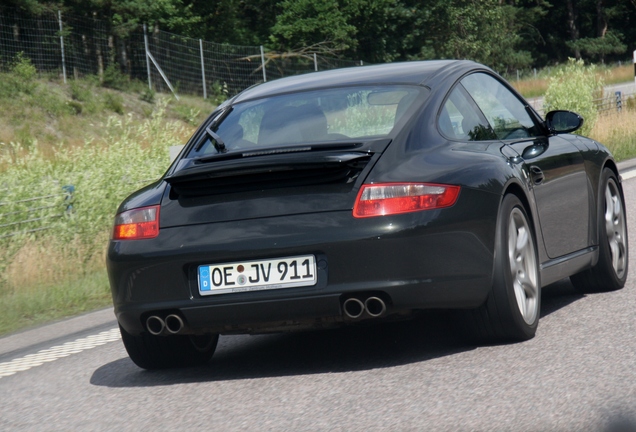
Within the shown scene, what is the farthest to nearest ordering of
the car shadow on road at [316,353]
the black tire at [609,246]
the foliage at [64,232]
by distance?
the foliage at [64,232] < the black tire at [609,246] < the car shadow on road at [316,353]

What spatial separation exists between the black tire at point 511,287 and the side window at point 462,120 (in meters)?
0.41

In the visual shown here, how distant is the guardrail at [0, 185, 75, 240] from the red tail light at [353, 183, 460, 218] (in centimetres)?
662

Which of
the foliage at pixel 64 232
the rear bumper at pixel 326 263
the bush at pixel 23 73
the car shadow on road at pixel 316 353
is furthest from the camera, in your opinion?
the bush at pixel 23 73

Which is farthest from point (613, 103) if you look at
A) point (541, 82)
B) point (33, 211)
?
point (541, 82)

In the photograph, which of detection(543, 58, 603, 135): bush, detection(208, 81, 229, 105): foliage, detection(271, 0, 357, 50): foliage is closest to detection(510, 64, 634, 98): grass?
detection(271, 0, 357, 50): foliage

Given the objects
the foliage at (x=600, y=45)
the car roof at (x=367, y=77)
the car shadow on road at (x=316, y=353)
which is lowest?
the car shadow on road at (x=316, y=353)

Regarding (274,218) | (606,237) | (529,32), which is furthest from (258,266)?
(529,32)

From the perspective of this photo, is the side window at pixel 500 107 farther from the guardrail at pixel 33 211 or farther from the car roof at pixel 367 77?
the guardrail at pixel 33 211

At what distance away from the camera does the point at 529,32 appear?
93000mm

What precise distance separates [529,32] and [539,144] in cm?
8916

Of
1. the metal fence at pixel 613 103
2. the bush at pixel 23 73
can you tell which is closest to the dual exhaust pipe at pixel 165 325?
the metal fence at pixel 613 103

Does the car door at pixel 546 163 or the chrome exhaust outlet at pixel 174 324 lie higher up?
the car door at pixel 546 163

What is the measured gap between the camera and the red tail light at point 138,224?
5.32 meters

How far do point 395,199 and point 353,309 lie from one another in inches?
20.1
